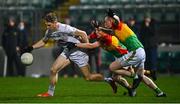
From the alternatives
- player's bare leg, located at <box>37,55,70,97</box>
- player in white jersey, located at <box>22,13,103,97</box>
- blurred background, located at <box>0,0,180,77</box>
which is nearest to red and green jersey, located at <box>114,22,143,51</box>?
player in white jersey, located at <box>22,13,103,97</box>

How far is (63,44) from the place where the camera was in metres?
17.4

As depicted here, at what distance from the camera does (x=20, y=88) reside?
21.1 metres

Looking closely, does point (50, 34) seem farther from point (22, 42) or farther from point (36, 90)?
point (22, 42)

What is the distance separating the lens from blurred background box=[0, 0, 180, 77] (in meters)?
28.9

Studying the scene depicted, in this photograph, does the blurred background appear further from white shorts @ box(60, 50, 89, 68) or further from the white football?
white shorts @ box(60, 50, 89, 68)

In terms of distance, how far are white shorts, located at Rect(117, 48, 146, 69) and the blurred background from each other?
34.9ft

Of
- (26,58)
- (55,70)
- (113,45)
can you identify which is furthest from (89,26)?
(55,70)

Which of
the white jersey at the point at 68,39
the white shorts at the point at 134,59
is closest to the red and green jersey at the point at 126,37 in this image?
the white shorts at the point at 134,59

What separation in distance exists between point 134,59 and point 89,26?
1306 centimetres

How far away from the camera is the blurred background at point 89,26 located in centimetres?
2889

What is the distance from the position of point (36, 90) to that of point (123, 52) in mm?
3895

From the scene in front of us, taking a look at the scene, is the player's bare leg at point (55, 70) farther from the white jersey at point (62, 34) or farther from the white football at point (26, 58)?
the white football at point (26, 58)

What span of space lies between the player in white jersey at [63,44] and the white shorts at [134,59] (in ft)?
3.22

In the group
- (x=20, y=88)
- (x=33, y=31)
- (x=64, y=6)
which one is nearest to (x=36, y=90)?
(x=20, y=88)
